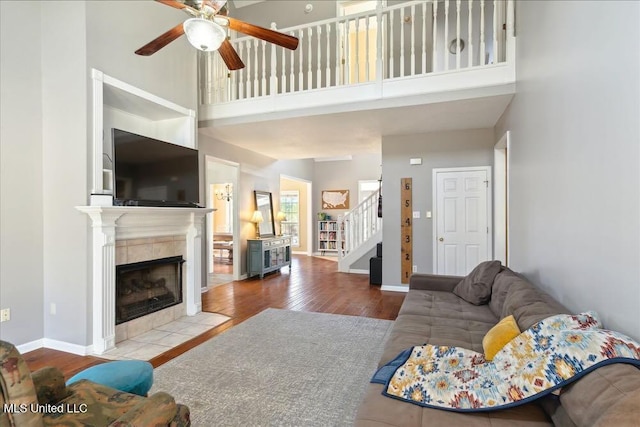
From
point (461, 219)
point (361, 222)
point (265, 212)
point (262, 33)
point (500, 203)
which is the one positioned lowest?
point (361, 222)

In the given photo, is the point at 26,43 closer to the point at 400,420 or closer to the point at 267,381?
the point at 267,381

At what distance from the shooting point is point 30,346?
3.13 metres

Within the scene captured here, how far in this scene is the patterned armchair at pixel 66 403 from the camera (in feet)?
3.03

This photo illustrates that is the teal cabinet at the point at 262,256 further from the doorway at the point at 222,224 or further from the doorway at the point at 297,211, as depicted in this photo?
the doorway at the point at 297,211

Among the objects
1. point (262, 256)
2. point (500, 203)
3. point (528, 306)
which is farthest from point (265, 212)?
point (528, 306)

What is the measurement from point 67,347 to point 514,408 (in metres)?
3.68

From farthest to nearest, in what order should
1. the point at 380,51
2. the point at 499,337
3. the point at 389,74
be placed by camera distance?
the point at 389,74 → the point at 380,51 → the point at 499,337

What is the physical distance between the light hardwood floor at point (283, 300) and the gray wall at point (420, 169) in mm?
717

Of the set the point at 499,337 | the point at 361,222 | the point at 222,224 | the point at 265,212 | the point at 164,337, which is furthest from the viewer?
the point at 222,224

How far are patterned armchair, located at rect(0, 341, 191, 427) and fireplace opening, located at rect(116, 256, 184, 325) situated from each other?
2.03m

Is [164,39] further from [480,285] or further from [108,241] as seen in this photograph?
[480,285]

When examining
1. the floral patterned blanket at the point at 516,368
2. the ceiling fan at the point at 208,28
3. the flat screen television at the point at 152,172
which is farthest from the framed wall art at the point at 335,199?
the floral patterned blanket at the point at 516,368

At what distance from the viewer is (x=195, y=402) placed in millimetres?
2199

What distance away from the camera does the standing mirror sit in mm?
6996
